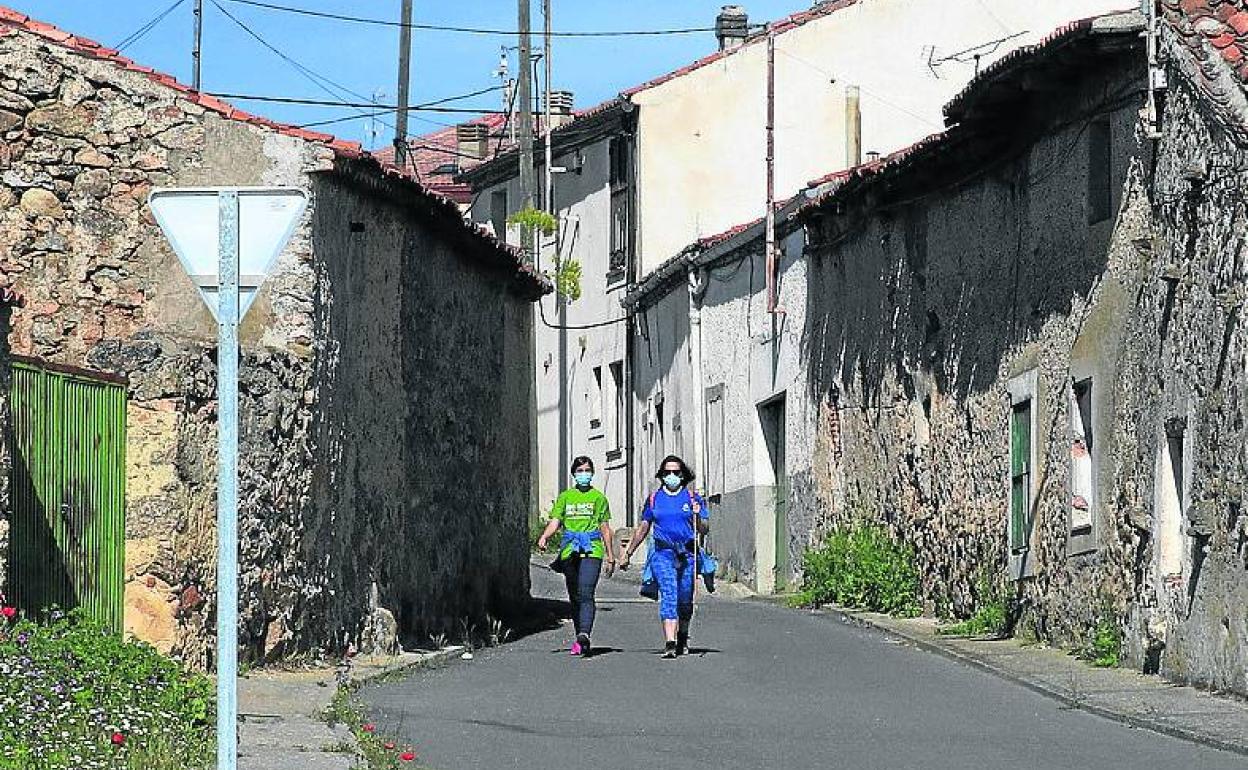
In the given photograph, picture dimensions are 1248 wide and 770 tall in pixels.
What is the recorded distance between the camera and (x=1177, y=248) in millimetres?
16312

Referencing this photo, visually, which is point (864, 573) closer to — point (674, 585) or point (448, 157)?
point (674, 585)

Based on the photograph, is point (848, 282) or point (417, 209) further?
point (848, 282)

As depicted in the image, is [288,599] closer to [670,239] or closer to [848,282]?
[848,282]

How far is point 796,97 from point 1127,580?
21.1 m

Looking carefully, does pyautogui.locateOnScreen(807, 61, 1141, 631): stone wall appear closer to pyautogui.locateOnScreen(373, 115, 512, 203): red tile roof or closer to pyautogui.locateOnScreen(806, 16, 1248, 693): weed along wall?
pyautogui.locateOnScreen(806, 16, 1248, 693): weed along wall

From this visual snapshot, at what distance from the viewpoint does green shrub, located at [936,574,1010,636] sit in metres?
20.8

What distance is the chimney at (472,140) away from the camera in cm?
5578

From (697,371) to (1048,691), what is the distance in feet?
65.7

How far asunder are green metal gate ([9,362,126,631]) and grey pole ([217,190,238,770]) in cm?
447

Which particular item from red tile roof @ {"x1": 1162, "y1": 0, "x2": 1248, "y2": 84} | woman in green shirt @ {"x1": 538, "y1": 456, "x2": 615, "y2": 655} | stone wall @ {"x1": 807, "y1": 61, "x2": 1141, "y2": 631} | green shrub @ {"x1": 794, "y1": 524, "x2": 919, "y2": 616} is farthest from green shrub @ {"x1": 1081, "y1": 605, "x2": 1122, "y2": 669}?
green shrub @ {"x1": 794, "y1": 524, "x2": 919, "y2": 616}

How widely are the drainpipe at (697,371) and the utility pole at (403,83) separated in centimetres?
675

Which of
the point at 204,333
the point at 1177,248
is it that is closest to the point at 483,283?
the point at 204,333

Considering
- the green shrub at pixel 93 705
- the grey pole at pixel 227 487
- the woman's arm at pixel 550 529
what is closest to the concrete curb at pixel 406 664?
the woman's arm at pixel 550 529

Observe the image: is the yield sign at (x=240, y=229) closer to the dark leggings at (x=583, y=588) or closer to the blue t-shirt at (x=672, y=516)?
the dark leggings at (x=583, y=588)
